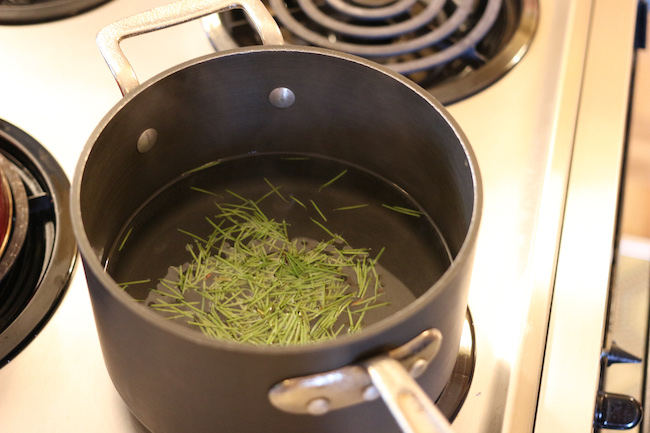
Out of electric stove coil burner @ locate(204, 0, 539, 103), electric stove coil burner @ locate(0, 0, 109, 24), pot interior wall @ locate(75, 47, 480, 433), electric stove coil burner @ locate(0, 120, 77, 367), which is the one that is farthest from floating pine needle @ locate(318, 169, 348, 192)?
electric stove coil burner @ locate(0, 0, 109, 24)

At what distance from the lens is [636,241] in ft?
2.55

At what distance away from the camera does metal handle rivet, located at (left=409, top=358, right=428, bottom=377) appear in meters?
0.37

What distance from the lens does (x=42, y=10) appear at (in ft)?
2.34

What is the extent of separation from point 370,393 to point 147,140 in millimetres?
293

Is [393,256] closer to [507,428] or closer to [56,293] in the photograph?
[507,428]

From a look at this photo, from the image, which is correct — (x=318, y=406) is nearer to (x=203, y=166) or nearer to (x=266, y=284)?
(x=266, y=284)

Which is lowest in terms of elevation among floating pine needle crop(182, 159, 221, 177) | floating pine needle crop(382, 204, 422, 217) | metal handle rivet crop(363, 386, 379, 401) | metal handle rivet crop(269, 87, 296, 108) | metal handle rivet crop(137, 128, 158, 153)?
metal handle rivet crop(363, 386, 379, 401)

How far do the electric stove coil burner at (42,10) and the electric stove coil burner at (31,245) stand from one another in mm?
161

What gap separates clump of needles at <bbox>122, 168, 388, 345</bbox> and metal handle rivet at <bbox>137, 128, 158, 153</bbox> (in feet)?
0.27

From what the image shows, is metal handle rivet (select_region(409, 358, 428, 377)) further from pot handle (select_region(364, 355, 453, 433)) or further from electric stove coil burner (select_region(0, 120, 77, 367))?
electric stove coil burner (select_region(0, 120, 77, 367))

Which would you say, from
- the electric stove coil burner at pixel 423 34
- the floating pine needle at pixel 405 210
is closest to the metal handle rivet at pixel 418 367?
the floating pine needle at pixel 405 210

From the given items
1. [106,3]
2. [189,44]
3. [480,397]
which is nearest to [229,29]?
[189,44]

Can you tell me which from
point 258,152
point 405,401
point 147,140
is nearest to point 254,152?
point 258,152

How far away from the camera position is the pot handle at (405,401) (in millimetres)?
320
